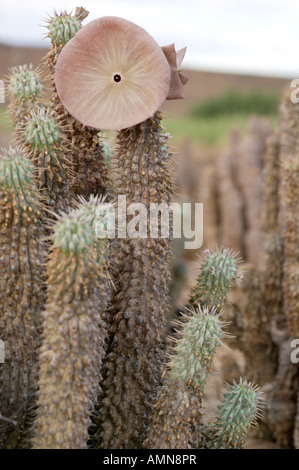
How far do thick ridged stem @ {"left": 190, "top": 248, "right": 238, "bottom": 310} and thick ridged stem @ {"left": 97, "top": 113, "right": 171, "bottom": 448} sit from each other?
0.17 meters

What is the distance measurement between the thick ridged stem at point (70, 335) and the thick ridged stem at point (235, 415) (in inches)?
21.1

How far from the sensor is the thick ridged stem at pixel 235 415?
1919 mm

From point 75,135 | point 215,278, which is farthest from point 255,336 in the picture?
point 75,135

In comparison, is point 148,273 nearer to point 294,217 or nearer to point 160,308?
point 160,308

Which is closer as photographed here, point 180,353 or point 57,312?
point 57,312

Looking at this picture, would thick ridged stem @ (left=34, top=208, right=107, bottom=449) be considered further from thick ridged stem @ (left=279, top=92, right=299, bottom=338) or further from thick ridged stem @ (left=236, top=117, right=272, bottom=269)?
thick ridged stem @ (left=236, top=117, right=272, bottom=269)

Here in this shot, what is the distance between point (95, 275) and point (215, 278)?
60cm

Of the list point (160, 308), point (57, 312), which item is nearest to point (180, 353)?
point (160, 308)

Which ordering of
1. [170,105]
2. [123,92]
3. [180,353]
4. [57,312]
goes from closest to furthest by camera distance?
1. [57,312]
2. [123,92]
3. [180,353]
4. [170,105]

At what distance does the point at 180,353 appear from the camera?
1789mm

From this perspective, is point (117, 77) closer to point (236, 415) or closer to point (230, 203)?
point (236, 415)

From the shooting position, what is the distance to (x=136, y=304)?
1.83 m
